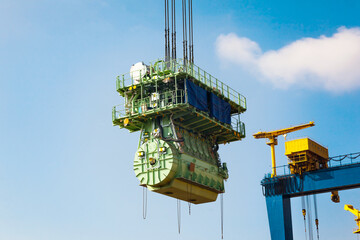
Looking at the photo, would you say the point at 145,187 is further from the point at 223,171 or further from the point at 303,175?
the point at 303,175

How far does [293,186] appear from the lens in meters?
64.4

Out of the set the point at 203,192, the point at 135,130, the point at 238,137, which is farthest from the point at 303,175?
the point at 135,130

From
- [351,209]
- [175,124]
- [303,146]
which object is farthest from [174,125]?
[351,209]

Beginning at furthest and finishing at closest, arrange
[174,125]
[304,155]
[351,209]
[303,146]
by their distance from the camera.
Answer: [351,209], [304,155], [303,146], [174,125]

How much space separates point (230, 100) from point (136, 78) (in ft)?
28.5

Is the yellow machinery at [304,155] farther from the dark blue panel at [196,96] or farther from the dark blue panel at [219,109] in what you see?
the dark blue panel at [196,96]

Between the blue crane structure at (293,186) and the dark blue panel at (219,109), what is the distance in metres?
12.0

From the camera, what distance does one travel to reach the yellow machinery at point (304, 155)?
2464 inches

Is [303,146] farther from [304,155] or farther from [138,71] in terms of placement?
[138,71]

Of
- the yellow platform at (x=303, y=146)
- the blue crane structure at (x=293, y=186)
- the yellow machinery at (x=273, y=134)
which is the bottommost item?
the blue crane structure at (x=293, y=186)

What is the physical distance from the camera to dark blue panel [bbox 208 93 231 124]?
53.9 metres

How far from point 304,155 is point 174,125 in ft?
53.7

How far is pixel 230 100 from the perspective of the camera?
56969mm

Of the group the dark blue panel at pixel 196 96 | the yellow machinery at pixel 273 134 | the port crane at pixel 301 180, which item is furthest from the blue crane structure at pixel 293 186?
the dark blue panel at pixel 196 96
